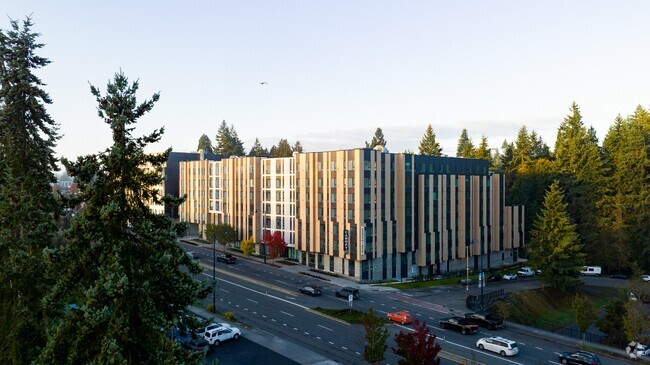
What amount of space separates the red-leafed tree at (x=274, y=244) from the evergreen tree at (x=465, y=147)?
7086cm

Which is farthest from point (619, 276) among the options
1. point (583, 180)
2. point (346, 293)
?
point (346, 293)

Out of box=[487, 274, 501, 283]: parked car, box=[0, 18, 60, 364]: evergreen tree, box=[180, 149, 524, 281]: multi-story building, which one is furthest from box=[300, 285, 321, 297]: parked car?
box=[0, 18, 60, 364]: evergreen tree

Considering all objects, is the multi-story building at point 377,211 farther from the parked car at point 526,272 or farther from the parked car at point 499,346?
the parked car at point 499,346

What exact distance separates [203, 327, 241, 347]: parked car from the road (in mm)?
3895

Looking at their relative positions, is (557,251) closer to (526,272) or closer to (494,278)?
(494,278)

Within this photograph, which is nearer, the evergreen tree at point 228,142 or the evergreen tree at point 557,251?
the evergreen tree at point 557,251

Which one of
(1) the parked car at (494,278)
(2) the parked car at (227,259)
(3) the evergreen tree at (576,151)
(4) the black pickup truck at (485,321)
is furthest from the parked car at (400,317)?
(3) the evergreen tree at (576,151)

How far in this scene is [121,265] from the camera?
15391mm

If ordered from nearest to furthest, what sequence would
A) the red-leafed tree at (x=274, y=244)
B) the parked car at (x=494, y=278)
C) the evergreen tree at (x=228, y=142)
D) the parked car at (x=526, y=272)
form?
the parked car at (x=494, y=278)
the parked car at (x=526, y=272)
the red-leafed tree at (x=274, y=244)
the evergreen tree at (x=228, y=142)

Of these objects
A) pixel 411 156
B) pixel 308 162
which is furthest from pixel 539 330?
pixel 308 162

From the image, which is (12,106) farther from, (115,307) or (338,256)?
(338,256)

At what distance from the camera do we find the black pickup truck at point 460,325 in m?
44.5

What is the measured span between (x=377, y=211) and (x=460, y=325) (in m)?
27.0

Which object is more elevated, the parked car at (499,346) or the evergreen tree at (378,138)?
the evergreen tree at (378,138)
